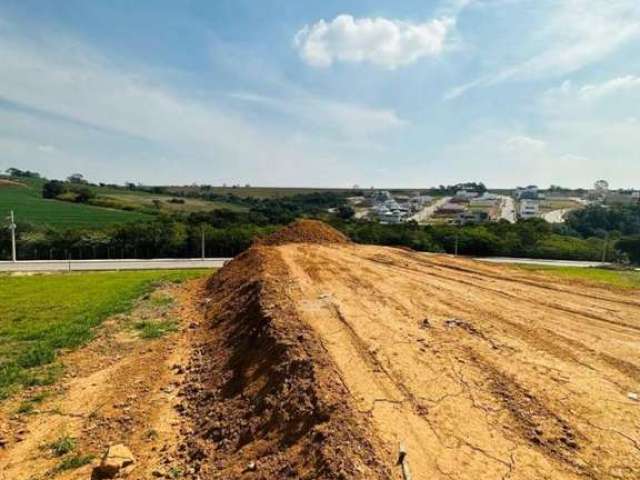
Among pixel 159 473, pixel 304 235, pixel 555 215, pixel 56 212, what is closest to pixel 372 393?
pixel 159 473

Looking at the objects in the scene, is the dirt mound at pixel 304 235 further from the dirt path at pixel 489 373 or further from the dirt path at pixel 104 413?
the dirt path at pixel 104 413

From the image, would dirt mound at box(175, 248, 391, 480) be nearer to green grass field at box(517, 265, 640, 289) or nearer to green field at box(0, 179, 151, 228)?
green grass field at box(517, 265, 640, 289)

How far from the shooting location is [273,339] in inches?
305

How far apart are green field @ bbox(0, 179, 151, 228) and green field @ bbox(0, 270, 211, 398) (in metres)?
33.2

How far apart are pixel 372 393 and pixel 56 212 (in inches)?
2550

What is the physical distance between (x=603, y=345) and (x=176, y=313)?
10.8 metres

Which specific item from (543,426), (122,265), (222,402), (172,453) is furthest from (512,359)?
(122,265)

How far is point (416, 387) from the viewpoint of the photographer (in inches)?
233

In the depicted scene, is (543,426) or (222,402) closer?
(543,426)

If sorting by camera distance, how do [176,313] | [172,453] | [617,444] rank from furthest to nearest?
[176,313] < [172,453] < [617,444]

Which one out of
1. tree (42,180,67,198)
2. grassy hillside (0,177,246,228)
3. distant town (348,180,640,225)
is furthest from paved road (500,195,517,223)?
tree (42,180,67,198)

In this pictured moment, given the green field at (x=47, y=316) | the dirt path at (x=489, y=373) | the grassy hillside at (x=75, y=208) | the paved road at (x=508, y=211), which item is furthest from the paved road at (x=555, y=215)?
the green field at (x=47, y=316)

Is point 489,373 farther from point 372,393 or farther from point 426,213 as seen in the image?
point 426,213

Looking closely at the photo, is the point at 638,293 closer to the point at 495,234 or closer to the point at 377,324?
the point at 377,324
